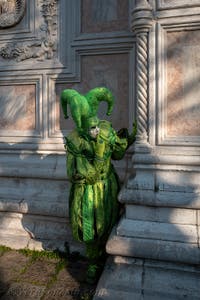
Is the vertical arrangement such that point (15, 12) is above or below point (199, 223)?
above

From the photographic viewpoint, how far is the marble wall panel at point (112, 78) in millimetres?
3188

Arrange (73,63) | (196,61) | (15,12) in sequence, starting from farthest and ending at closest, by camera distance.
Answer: (15,12) → (73,63) → (196,61)

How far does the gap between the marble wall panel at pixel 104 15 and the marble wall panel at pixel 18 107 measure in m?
1.01

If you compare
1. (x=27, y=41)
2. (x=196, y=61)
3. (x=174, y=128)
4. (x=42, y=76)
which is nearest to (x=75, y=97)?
(x=174, y=128)

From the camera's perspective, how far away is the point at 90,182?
238cm

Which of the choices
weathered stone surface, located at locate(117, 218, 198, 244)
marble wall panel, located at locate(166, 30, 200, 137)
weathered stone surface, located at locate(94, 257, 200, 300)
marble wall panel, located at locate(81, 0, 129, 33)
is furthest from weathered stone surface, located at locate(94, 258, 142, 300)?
marble wall panel, located at locate(81, 0, 129, 33)

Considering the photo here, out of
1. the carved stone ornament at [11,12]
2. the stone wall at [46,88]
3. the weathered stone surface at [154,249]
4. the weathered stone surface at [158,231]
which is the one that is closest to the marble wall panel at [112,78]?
the stone wall at [46,88]

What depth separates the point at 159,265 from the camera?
2.21 meters

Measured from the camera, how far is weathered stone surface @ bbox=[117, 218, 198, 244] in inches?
86.5

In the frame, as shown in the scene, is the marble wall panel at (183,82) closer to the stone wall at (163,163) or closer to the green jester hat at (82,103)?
the stone wall at (163,163)

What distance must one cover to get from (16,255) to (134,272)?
1.43 meters

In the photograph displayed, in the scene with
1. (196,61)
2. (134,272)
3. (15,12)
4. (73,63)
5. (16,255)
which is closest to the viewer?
(134,272)

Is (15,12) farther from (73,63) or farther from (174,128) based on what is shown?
(174,128)

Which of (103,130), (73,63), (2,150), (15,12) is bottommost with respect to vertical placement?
(2,150)
